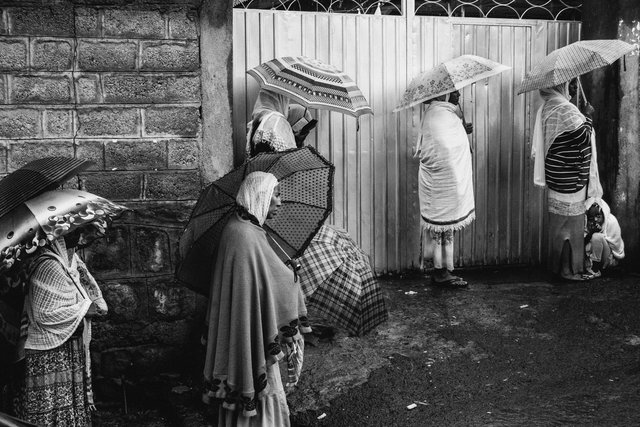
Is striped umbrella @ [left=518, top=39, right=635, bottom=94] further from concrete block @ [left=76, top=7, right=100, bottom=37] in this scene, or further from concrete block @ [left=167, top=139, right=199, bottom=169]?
concrete block @ [left=76, top=7, right=100, bottom=37]

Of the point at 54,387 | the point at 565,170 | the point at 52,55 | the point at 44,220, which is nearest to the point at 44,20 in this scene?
the point at 52,55

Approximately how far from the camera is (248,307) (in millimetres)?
3607

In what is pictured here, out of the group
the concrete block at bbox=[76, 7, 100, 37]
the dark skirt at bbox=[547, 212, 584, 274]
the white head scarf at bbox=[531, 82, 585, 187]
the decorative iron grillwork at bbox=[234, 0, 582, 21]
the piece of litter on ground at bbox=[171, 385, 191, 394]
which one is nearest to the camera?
the concrete block at bbox=[76, 7, 100, 37]

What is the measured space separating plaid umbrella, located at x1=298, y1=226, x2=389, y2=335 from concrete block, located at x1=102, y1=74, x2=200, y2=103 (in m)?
1.55

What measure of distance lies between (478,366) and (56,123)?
3.32 m

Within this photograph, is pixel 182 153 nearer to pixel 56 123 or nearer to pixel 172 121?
pixel 172 121

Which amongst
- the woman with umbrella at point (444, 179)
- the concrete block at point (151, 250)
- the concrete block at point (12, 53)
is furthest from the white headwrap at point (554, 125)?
the concrete block at point (12, 53)

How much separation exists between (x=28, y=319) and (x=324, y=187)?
66.0 inches

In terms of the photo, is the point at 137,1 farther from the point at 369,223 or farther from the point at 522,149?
the point at 522,149

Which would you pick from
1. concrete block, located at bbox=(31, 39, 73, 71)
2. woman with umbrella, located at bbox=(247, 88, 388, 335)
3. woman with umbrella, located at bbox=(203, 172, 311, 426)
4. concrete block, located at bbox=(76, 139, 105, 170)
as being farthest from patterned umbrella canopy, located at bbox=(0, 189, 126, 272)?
concrete block, located at bbox=(31, 39, 73, 71)

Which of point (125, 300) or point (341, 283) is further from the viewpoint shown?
point (125, 300)

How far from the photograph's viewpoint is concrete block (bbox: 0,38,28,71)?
4.81 m

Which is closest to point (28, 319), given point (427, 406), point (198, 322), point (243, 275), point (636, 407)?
point (243, 275)

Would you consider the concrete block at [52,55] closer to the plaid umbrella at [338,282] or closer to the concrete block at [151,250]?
the concrete block at [151,250]
